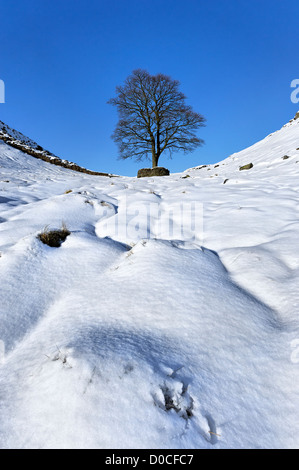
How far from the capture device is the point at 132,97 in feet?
52.2

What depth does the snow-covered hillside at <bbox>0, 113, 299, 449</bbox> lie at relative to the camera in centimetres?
87

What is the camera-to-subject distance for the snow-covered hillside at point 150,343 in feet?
2.85

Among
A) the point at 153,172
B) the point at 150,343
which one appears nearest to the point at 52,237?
the point at 150,343

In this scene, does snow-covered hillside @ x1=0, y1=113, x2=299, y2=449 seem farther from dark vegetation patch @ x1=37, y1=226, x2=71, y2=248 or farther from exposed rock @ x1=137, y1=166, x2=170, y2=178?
exposed rock @ x1=137, y1=166, x2=170, y2=178

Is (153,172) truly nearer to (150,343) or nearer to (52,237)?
(52,237)

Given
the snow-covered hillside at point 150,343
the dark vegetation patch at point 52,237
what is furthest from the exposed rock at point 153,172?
the dark vegetation patch at point 52,237

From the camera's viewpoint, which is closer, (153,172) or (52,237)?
(52,237)

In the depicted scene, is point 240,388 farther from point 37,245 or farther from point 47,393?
point 37,245

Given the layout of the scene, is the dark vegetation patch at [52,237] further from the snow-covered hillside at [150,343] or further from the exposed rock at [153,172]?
the exposed rock at [153,172]

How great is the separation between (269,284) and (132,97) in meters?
17.4

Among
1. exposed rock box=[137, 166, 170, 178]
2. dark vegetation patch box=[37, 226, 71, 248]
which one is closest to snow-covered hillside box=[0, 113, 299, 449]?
dark vegetation patch box=[37, 226, 71, 248]

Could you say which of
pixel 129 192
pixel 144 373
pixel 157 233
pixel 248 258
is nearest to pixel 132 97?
pixel 129 192

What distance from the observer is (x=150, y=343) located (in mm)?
1203

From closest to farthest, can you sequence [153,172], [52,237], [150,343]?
[150,343], [52,237], [153,172]
